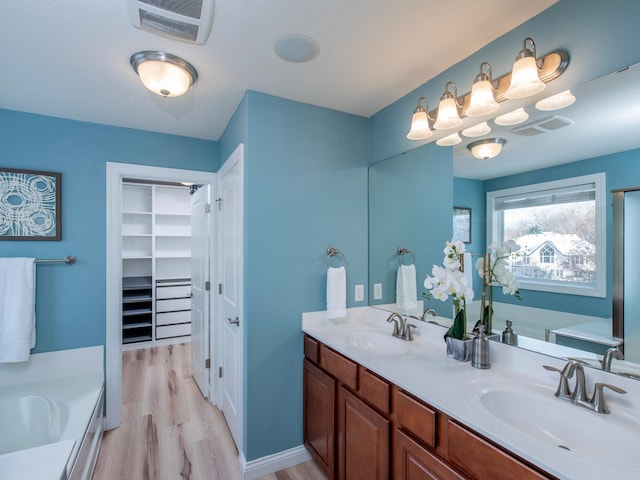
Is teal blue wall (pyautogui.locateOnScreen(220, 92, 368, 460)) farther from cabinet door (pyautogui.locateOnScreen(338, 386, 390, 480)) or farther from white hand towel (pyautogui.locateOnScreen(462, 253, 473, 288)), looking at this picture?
white hand towel (pyautogui.locateOnScreen(462, 253, 473, 288))

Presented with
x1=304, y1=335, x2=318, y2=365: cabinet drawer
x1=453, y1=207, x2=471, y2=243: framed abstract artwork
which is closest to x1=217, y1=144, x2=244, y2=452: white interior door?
x1=304, y1=335, x2=318, y2=365: cabinet drawer

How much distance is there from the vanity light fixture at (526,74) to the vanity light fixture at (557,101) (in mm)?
66

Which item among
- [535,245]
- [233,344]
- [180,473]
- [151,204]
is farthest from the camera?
[151,204]

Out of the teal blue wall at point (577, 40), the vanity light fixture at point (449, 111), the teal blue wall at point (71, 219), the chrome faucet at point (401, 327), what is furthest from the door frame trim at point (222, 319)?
the teal blue wall at point (577, 40)

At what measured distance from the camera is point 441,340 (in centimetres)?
176

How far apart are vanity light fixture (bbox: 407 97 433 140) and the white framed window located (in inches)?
20.7

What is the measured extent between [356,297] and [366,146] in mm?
1135

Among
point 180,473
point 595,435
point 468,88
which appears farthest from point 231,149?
point 595,435

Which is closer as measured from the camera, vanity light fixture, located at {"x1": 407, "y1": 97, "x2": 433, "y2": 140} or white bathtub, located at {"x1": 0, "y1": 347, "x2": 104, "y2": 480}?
white bathtub, located at {"x1": 0, "y1": 347, "x2": 104, "y2": 480}

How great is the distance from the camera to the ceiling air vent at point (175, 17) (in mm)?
1217

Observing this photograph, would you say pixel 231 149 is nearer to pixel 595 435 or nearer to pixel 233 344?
pixel 233 344

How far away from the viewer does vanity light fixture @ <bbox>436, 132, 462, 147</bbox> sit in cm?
172

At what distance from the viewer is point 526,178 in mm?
1443

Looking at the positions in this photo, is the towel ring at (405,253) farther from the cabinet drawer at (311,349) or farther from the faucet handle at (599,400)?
the faucet handle at (599,400)
